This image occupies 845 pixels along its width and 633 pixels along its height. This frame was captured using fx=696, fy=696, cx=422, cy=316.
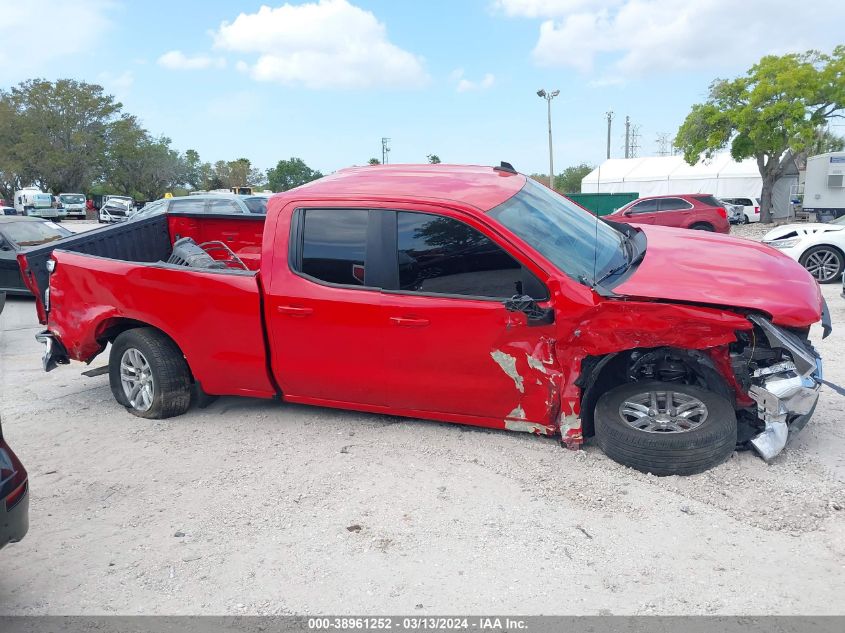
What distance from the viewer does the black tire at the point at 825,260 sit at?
11016mm

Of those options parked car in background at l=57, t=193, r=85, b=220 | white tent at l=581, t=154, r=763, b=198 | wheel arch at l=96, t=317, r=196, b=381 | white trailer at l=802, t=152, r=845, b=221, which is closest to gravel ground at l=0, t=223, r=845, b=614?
wheel arch at l=96, t=317, r=196, b=381

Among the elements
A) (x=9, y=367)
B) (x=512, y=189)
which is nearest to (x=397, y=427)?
(x=512, y=189)

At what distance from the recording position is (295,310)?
462 centimetres

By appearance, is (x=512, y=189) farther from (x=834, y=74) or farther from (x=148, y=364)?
(x=834, y=74)

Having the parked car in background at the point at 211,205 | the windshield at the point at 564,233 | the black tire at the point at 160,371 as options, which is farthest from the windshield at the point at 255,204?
the windshield at the point at 564,233

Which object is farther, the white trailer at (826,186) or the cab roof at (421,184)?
the white trailer at (826,186)

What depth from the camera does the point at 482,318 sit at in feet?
13.7

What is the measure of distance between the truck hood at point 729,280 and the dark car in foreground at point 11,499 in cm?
308

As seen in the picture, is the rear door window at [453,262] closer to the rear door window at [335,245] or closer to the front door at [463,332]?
the front door at [463,332]

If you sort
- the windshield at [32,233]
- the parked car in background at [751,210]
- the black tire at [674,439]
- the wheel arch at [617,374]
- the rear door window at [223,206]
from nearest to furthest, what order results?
the black tire at [674,439]
the wheel arch at [617,374]
the windshield at [32,233]
the rear door window at [223,206]
the parked car in background at [751,210]

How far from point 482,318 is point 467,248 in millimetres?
455

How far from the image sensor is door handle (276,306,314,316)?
4586mm

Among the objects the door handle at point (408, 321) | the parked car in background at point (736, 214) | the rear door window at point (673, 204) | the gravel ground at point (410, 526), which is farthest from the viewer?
the parked car in background at point (736, 214)

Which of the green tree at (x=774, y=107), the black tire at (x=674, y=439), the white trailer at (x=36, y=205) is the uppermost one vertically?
the green tree at (x=774, y=107)
